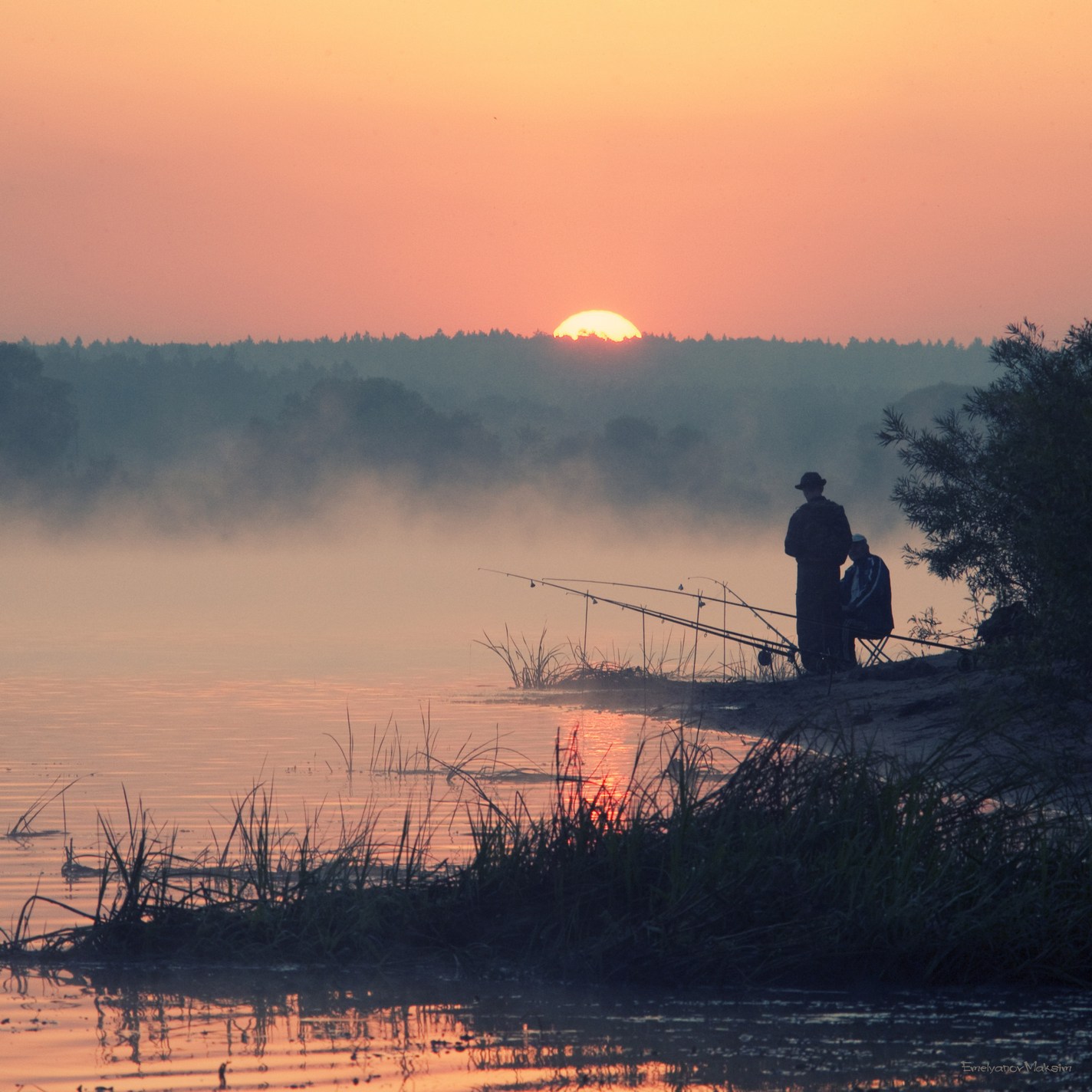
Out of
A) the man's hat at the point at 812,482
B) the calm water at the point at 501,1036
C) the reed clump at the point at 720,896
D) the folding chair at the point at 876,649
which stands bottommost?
the calm water at the point at 501,1036

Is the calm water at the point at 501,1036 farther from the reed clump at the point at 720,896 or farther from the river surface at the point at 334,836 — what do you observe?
the reed clump at the point at 720,896

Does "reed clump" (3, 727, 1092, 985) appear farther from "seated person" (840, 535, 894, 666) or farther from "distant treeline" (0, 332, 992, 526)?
"distant treeline" (0, 332, 992, 526)

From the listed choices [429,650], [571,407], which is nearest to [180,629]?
[429,650]

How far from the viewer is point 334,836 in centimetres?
884

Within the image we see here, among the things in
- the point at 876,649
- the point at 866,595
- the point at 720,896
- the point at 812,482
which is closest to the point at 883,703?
the point at 866,595

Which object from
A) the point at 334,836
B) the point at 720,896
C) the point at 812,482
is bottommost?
the point at 720,896

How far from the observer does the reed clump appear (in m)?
6.04

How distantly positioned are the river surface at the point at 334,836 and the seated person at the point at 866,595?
6.54 feet

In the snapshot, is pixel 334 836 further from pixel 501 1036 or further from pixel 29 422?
pixel 29 422

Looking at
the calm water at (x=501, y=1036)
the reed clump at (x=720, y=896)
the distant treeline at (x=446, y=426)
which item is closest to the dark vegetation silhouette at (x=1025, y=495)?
the reed clump at (x=720, y=896)

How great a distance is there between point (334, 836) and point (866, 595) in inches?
280

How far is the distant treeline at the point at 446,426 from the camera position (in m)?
87.4

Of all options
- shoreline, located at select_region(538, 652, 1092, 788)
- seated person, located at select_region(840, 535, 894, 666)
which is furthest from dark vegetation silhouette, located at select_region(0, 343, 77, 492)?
seated person, located at select_region(840, 535, 894, 666)

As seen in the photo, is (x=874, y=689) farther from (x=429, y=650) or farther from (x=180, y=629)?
(x=180, y=629)
